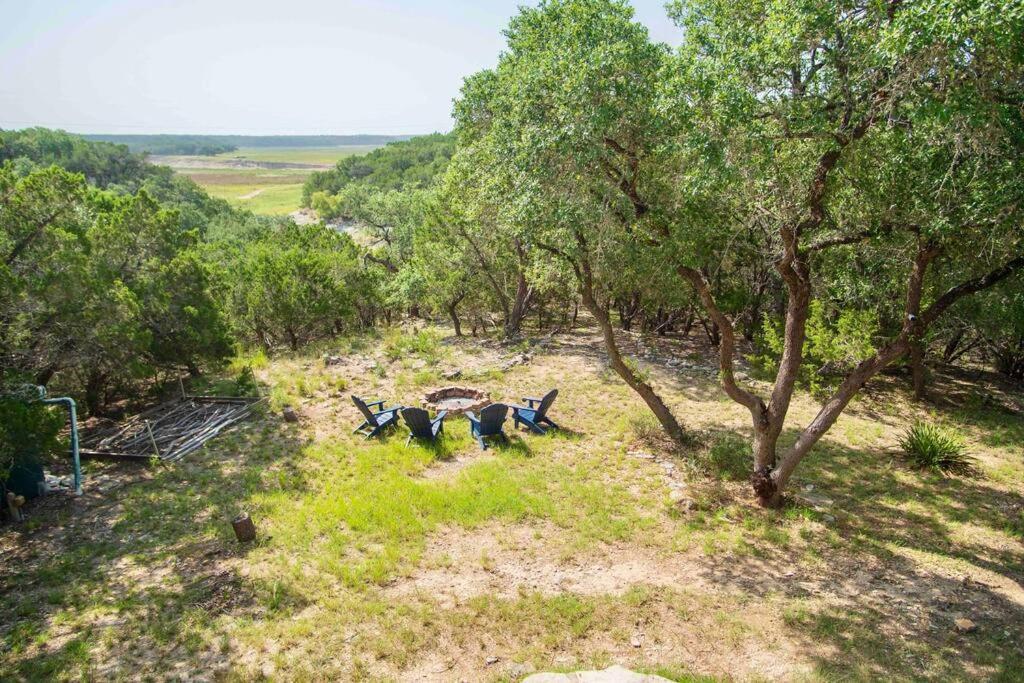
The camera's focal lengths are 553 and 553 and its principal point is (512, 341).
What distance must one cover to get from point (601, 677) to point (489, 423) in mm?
6454

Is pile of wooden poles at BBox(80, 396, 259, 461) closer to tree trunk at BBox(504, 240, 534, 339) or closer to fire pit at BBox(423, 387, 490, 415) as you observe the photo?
fire pit at BBox(423, 387, 490, 415)

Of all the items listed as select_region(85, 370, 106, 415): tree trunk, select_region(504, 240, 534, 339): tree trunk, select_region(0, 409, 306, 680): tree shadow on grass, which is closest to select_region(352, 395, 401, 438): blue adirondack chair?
select_region(0, 409, 306, 680): tree shadow on grass

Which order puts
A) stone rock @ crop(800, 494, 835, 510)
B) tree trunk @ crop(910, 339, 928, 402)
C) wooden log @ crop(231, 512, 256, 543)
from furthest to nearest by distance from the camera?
1. tree trunk @ crop(910, 339, 928, 402)
2. stone rock @ crop(800, 494, 835, 510)
3. wooden log @ crop(231, 512, 256, 543)

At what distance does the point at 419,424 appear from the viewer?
35.3 ft

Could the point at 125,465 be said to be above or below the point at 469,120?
below

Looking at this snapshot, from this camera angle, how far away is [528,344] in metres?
18.8

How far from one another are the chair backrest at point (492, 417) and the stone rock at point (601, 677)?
609 centimetres

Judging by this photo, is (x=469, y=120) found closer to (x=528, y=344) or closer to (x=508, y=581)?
(x=528, y=344)

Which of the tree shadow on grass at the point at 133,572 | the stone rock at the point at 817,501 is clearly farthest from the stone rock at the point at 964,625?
the tree shadow on grass at the point at 133,572

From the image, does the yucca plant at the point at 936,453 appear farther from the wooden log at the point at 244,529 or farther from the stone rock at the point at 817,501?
the wooden log at the point at 244,529

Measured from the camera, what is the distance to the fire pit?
41.0 ft

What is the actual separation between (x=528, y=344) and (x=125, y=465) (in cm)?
1177

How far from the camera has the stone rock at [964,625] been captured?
582 centimetres

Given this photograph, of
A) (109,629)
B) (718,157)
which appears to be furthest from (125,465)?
(718,157)
